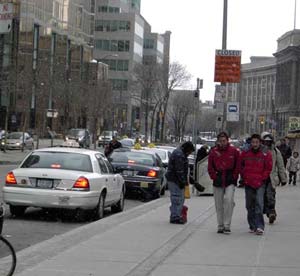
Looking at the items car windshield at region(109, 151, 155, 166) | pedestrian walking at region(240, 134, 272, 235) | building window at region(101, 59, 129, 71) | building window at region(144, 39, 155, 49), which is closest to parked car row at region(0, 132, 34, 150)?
car windshield at region(109, 151, 155, 166)

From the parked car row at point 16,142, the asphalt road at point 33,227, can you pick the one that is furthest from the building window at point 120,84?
the asphalt road at point 33,227

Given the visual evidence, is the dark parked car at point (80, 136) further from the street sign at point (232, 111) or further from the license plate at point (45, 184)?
the license plate at point (45, 184)

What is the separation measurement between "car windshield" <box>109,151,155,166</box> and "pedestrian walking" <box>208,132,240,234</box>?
330 inches

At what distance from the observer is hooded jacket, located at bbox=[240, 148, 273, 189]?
1127 centimetres

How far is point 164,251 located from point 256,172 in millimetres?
2616

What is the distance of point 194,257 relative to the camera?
902cm

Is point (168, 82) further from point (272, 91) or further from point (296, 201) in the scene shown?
point (272, 91)

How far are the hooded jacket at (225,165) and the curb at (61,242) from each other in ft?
6.83

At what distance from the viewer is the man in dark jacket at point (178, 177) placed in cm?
1266

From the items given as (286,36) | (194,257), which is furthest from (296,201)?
(286,36)

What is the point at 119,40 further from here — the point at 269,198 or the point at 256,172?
the point at 256,172

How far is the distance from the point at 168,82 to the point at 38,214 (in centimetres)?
6363

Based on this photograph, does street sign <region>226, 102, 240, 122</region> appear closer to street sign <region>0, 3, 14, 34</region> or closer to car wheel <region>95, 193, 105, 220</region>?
street sign <region>0, 3, 14, 34</region>

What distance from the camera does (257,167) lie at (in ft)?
37.0
